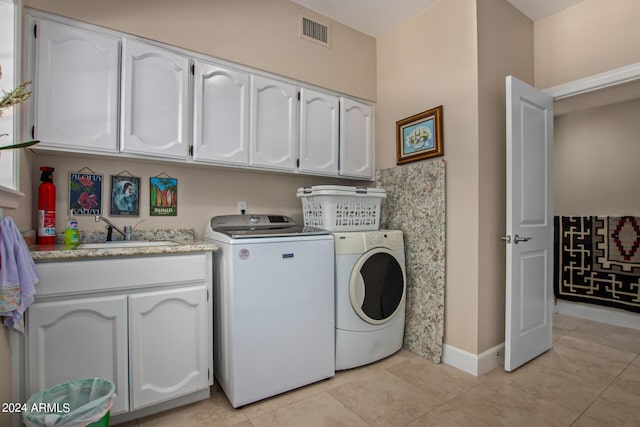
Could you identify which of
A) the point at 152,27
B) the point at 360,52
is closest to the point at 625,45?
the point at 360,52

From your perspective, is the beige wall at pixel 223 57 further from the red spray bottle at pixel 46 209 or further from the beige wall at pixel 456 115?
the beige wall at pixel 456 115

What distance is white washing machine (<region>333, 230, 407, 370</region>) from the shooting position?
2.08 metres

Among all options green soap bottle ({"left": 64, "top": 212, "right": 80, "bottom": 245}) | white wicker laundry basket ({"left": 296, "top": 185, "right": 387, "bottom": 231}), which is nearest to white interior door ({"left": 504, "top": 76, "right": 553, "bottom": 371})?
white wicker laundry basket ({"left": 296, "top": 185, "right": 387, "bottom": 231})

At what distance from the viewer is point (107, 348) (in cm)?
149

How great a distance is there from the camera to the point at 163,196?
2107mm

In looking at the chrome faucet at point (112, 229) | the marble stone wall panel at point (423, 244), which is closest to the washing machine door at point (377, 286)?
the marble stone wall panel at point (423, 244)

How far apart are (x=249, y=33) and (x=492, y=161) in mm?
1953

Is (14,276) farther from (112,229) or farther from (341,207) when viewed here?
(341,207)

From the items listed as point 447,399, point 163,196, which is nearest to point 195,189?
point 163,196

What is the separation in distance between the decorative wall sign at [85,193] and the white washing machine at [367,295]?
1.50m

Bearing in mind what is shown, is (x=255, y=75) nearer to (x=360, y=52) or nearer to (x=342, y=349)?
(x=360, y=52)

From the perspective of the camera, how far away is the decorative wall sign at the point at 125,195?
6.44 feet

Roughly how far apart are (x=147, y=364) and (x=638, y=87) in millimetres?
3805

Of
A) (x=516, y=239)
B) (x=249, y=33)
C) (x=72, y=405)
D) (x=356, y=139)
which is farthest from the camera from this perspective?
(x=356, y=139)
